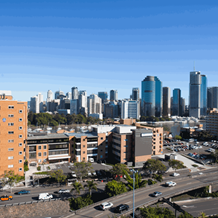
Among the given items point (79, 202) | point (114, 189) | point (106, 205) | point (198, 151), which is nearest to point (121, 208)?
point (106, 205)

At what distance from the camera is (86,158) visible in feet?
165

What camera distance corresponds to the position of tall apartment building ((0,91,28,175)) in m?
38.5

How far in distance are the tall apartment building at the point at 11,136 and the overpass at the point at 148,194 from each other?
64.9ft

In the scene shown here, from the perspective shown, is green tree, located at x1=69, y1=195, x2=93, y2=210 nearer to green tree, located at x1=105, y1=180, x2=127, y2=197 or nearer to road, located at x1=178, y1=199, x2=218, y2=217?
green tree, located at x1=105, y1=180, x2=127, y2=197

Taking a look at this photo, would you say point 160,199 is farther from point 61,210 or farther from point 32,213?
point 32,213

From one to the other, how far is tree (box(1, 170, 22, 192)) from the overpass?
14.8m

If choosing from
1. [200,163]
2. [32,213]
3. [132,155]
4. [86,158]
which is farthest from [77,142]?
[200,163]

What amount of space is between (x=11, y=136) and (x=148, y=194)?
92.1ft

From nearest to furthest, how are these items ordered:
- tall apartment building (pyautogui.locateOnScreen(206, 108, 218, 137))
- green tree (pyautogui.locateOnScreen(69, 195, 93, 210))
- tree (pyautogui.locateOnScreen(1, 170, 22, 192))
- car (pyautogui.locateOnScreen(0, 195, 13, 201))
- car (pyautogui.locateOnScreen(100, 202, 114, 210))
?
car (pyautogui.locateOnScreen(100, 202, 114, 210)) → green tree (pyautogui.locateOnScreen(69, 195, 93, 210)) → car (pyautogui.locateOnScreen(0, 195, 13, 201)) → tree (pyautogui.locateOnScreen(1, 170, 22, 192)) → tall apartment building (pyautogui.locateOnScreen(206, 108, 218, 137))

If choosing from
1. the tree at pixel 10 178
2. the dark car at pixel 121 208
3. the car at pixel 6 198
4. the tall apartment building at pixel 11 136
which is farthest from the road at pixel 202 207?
the tall apartment building at pixel 11 136

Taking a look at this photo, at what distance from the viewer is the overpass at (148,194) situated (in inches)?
1030

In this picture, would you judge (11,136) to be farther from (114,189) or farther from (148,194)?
(148,194)

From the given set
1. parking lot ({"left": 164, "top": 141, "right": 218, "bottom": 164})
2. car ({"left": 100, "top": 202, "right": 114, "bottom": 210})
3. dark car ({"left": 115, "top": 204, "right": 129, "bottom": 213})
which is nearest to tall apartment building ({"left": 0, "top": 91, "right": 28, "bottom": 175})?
car ({"left": 100, "top": 202, "right": 114, "bottom": 210})

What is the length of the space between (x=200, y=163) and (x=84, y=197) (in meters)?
36.6
